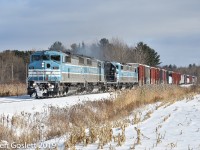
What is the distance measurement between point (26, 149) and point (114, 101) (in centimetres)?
1177

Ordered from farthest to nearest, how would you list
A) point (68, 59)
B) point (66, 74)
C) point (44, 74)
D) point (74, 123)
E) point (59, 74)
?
1. point (68, 59)
2. point (66, 74)
3. point (59, 74)
4. point (44, 74)
5. point (74, 123)

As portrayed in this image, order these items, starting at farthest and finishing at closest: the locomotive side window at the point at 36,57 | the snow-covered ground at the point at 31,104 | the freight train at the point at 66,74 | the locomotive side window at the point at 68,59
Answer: the locomotive side window at the point at 68,59 < the locomotive side window at the point at 36,57 < the freight train at the point at 66,74 < the snow-covered ground at the point at 31,104

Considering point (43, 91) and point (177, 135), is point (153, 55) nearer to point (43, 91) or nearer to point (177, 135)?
point (43, 91)

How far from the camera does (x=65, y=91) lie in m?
28.4

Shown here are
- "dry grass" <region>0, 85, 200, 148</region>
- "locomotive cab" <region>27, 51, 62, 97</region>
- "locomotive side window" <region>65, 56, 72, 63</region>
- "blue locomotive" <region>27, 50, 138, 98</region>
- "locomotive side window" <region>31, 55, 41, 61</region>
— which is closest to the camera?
"dry grass" <region>0, 85, 200, 148</region>

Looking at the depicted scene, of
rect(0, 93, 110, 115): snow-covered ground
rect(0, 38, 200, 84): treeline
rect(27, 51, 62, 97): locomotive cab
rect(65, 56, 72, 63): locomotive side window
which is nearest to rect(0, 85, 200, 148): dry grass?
rect(0, 93, 110, 115): snow-covered ground

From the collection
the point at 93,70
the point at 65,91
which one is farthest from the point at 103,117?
the point at 93,70

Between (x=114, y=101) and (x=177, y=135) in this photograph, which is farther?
(x=114, y=101)

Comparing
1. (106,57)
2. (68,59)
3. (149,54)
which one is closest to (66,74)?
(68,59)

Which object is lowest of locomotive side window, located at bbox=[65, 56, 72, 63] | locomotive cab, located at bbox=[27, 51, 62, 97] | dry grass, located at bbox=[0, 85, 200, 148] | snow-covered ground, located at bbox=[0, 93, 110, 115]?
dry grass, located at bbox=[0, 85, 200, 148]

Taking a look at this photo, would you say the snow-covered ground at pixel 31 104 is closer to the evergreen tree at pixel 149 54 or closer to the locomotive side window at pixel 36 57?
Result: the locomotive side window at pixel 36 57

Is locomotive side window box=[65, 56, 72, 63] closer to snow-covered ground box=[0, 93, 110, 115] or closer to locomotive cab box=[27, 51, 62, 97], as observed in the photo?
locomotive cab box=[27, 51, 62, 97]

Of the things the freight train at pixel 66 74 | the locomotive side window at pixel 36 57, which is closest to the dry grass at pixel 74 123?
the freight train at pixel 66 74

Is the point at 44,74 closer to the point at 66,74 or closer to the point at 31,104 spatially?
the point at 66,74
